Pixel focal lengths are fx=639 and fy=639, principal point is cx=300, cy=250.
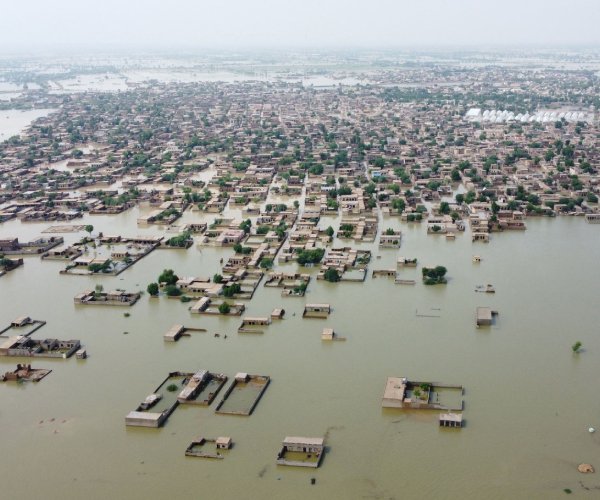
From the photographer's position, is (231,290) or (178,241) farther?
(178,241)

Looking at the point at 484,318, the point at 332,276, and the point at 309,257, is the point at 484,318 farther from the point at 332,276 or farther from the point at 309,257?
the point at 309,257

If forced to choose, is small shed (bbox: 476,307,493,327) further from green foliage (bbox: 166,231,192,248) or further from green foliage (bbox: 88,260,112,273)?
green foliage (bbox: 88,260,112,273)

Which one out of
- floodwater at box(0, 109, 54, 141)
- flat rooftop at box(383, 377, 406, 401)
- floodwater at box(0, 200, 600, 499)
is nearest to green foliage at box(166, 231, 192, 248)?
floodwater at box(0, 200, 600, 499)

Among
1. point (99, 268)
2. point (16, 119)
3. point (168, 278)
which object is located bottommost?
point (16, 119)

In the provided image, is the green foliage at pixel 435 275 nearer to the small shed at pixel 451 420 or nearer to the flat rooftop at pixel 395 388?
the flat rooftop at pixel 395 388

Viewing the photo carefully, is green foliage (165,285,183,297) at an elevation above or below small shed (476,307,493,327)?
below

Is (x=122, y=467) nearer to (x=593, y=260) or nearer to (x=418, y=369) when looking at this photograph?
(x=418, y=369)

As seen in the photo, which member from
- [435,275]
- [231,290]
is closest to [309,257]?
[231,290]

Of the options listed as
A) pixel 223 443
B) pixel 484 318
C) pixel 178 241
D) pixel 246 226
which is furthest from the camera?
pixel 246 226

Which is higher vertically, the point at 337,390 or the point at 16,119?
the point at 337,390

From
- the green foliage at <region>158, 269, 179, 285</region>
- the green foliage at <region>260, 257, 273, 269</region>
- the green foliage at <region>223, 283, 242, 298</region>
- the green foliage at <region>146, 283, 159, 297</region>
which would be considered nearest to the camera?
the green foliage at <region>223, 283, 242, 298</region>
